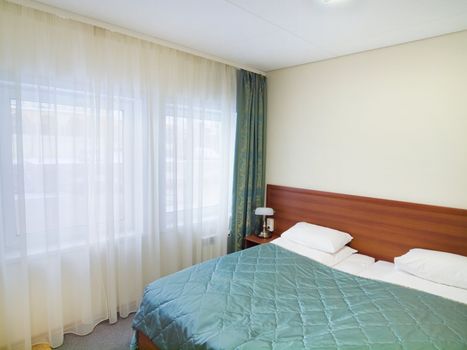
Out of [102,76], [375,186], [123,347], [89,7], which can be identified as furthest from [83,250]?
[375,186]

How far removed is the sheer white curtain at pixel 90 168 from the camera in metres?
1.90

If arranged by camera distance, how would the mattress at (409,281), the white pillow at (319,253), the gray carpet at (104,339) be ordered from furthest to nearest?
the white pillow at (319,253) < the gray carpet at (104,339) < the mattress at (409,281)

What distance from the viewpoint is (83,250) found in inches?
87.4

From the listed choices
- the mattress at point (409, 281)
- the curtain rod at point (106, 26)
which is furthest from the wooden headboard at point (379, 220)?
the curtain rod at point (106, 26)

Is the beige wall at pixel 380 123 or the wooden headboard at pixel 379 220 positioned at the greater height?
the beige wall at pixel 380 123

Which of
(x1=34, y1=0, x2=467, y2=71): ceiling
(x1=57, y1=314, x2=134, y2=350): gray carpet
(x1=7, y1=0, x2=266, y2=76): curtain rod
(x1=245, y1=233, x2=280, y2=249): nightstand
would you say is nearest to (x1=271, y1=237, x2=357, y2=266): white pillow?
(x1=245, y1=233, x2=280, y2=249): nightstand

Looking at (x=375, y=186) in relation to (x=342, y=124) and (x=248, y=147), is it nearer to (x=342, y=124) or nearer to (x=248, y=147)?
(x=342, y=124)

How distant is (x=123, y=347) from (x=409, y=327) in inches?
76.3

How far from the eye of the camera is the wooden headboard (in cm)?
221

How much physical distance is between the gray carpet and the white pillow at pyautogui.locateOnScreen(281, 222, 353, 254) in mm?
1657

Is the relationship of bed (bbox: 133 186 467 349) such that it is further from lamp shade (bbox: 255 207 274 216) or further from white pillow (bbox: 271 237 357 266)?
lamp shade (bbox: 255 207 274 216)

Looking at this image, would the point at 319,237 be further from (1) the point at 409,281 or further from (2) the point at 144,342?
(2) the point at 144,342

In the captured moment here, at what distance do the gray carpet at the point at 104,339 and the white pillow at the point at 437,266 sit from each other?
2.22m

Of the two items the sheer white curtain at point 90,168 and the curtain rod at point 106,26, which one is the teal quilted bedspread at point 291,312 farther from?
the curtain rod at point 106,26
